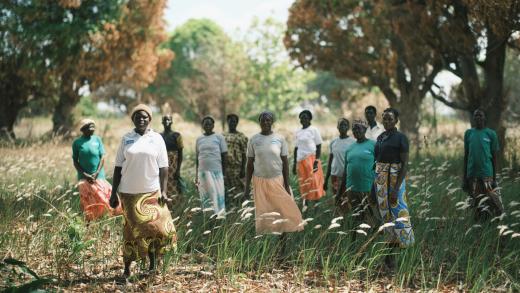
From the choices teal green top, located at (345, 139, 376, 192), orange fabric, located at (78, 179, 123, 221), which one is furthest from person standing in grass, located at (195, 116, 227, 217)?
teal green top, located at (345, 139, 376, 192)

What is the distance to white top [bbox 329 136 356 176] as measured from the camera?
8281mm

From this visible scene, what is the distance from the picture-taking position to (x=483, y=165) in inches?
283

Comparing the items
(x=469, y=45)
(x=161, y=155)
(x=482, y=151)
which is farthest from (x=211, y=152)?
(x=469, y=45)

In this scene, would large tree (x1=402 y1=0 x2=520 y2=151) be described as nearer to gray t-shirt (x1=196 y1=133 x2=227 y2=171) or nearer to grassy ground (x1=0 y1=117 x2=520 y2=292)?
grassy ground (x1=0 y1=117 x2=520 y2=292)

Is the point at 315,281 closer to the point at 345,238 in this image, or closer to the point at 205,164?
the point at 345,238

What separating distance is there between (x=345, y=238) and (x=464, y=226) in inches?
64.3

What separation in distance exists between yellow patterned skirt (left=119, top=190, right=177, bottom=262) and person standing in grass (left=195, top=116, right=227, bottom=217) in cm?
224

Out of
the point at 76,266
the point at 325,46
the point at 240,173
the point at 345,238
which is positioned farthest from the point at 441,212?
the point at 325,46

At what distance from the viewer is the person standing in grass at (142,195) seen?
216 inches

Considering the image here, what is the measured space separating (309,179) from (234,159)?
1.40 meters

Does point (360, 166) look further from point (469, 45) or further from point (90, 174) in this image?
point (469, 45)

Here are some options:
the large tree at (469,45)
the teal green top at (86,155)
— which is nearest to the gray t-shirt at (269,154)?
the teal green top at (86,155)

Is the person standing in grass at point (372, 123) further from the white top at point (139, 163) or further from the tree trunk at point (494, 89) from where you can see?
the tree trunk at point (494, 89)

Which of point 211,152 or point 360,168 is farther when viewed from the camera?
point 211,152
